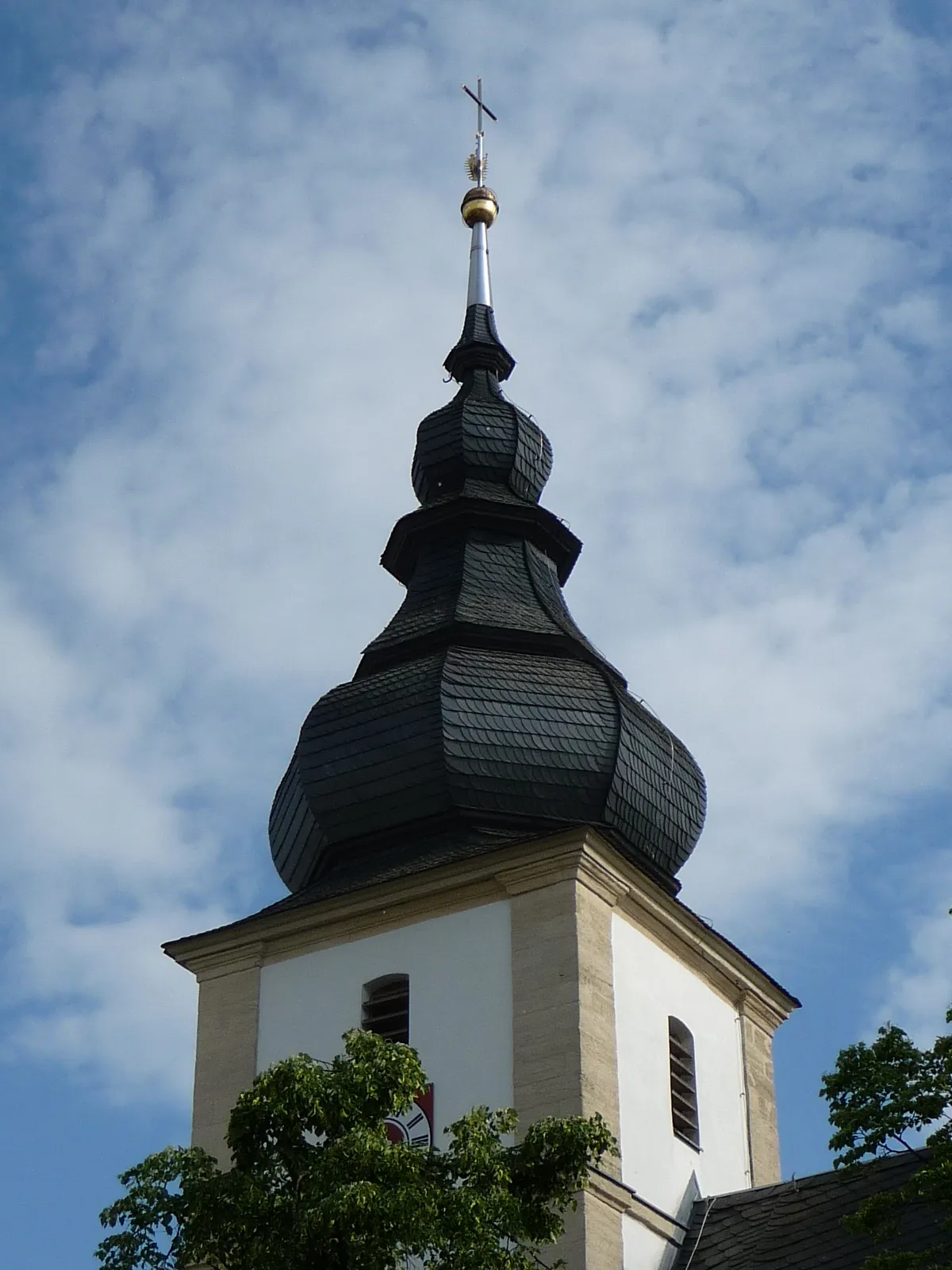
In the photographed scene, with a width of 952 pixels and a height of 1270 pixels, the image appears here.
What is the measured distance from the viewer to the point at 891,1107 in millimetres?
17922

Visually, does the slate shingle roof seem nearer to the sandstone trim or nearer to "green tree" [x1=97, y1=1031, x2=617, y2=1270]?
the sandstone trim

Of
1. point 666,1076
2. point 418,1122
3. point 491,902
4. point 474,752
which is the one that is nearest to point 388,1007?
point 491,902

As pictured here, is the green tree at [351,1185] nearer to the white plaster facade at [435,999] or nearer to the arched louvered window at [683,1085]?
the white plaster facade at [435,999]

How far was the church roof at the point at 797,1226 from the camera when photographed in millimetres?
22453

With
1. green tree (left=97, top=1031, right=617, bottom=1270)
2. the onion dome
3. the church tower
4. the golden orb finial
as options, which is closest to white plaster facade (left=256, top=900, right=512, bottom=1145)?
the church tower

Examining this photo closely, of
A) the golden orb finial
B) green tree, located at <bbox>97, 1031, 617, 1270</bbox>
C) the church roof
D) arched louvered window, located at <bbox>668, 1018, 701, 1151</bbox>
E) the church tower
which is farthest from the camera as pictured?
the golden orb finial

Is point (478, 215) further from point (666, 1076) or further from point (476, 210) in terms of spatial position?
point (666, 1076)

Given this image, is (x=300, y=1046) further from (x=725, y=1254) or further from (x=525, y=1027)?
(x=725, y=1254)

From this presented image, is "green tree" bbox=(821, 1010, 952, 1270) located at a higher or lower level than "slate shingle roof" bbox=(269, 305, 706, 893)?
lower

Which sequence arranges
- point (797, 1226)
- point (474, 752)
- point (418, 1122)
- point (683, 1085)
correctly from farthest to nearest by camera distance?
1. point (474, 752)
2. point (683, 1085)
3. point (418, 1122)
4. point (797, 1226)

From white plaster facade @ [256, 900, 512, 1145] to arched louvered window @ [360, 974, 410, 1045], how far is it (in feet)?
0.24

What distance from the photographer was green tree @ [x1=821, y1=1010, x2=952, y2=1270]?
17.6 meters

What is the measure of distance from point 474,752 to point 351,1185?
33.5 feet

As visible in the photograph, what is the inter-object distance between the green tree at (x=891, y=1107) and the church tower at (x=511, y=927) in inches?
180
